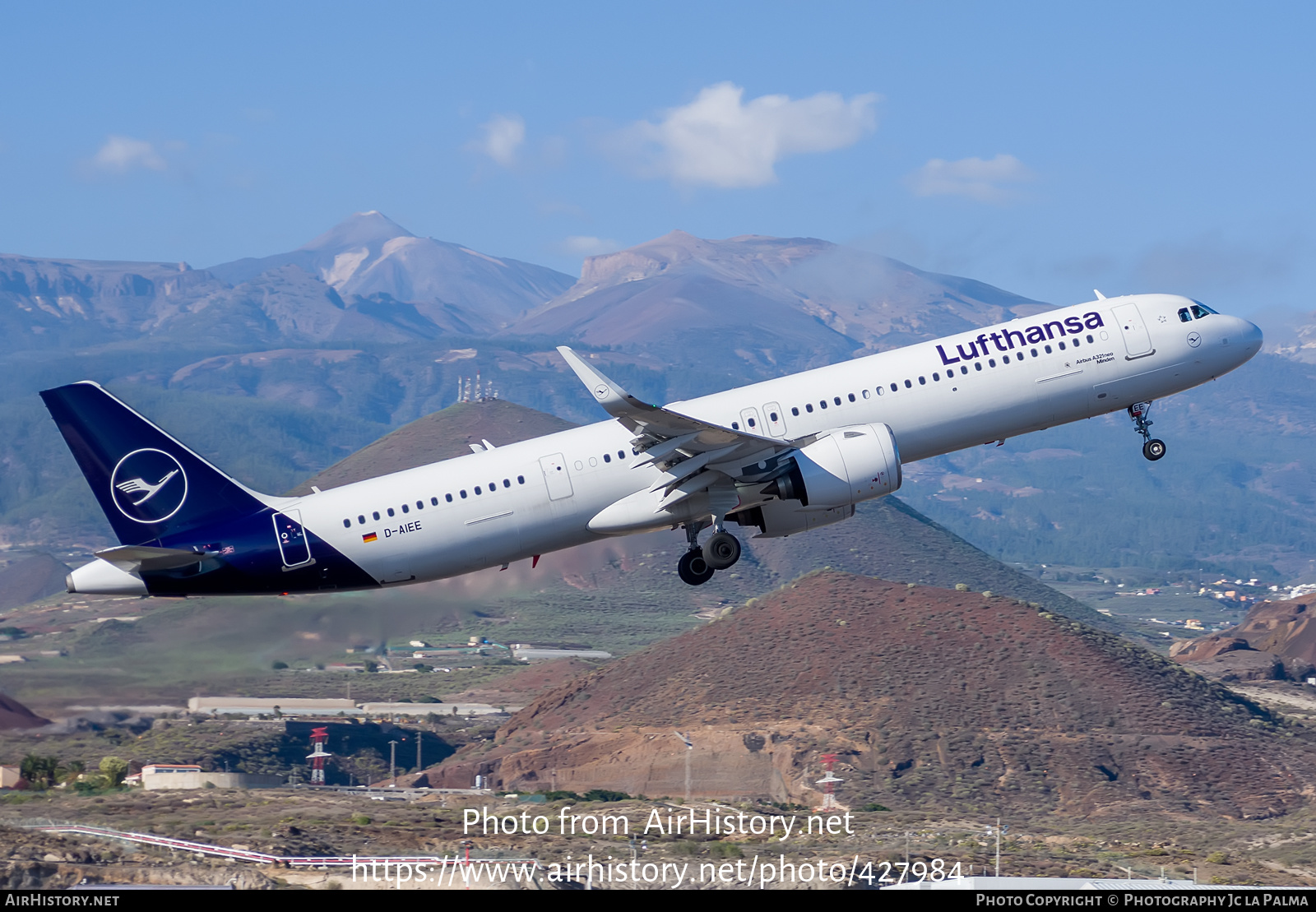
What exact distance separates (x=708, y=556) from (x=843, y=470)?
602cm

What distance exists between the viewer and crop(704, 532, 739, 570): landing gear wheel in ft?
167

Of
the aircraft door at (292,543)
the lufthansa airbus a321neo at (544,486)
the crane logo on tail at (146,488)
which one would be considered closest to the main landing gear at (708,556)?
the lufthansa airbus a321neo at (544,486)

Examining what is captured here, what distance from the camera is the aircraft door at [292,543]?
4850 centimetres

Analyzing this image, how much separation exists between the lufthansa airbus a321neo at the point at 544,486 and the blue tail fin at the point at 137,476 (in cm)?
5

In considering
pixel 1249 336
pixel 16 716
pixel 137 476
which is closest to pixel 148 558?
pixel 137 476

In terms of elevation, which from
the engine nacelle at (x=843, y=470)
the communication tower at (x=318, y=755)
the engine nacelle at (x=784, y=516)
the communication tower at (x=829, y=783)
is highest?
the engine nacelle at (x=843, y=470)

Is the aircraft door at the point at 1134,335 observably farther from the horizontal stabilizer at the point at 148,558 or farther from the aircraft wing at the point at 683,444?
the horizontal stabilizer at the point at 148,558

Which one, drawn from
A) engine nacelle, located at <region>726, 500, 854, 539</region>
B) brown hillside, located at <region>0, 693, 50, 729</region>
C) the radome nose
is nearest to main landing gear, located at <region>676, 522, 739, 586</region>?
engine nacelle, located at <region>726, 500, 854, 539</region>

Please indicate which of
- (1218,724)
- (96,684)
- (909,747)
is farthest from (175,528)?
(1218,724)

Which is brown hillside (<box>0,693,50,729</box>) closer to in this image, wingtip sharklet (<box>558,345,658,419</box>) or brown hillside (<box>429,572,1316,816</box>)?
brown hillside (<box>429,572,1316,816</box>)

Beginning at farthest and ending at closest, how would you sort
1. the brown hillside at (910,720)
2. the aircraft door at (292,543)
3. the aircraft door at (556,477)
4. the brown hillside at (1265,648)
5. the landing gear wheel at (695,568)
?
the brown hillside at (1265,648)
the brown hillside at (910,720)
the landing gear wheel at (695,568)
the aircraft door at (556,477)
the aircraft door at (292,543)

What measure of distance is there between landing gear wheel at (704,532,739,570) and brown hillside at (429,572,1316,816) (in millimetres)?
47486

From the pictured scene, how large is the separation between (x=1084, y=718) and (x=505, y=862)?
2313 inches

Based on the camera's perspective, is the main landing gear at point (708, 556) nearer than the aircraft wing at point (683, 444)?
No
